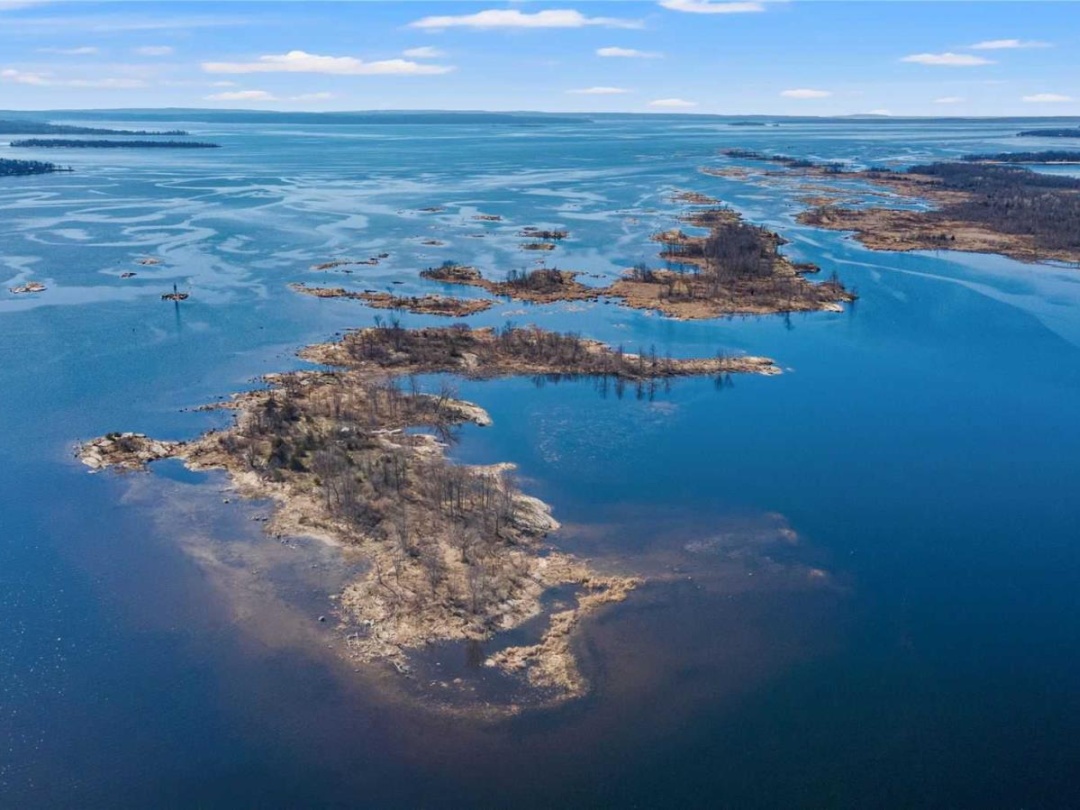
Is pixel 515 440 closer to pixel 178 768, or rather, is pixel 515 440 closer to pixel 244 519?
pixel 244 519

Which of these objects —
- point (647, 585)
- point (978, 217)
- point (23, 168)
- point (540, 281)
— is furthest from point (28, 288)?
point (23, 168)

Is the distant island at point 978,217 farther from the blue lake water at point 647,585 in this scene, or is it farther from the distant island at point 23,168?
the distant island at point 23,168

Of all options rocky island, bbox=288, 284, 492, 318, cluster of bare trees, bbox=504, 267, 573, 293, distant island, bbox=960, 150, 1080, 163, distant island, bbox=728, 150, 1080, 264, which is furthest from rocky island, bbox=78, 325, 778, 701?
distant island, bbox=960, 150, 1080, 163

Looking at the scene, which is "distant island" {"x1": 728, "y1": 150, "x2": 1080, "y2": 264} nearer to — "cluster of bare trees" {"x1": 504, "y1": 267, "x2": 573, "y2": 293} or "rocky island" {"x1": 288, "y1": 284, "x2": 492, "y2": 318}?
"cluster of bare trees" {"x1": 504, "y1": 267, "x2": 573, "y2": 293}

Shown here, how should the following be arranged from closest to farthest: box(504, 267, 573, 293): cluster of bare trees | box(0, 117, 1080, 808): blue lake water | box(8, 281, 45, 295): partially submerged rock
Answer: box(0, 117, 1080, 808): blue lake water → box(8, 281, 45, 295): partially submerged rock → box(504, 267, 573, 293): cluster of bare trees

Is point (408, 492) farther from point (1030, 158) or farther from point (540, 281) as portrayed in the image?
point (1030, 158)

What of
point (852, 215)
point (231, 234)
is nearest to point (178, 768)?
point (231, 234)
